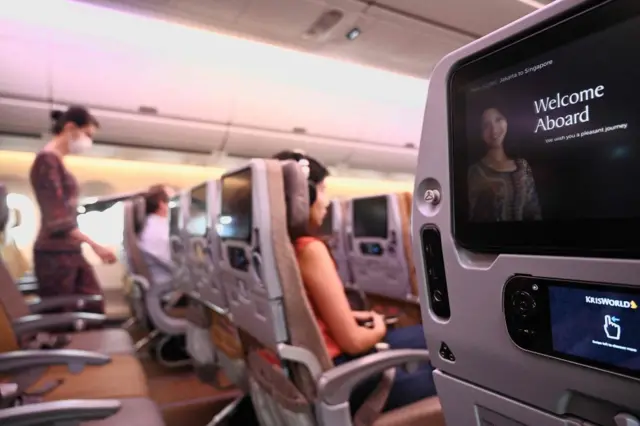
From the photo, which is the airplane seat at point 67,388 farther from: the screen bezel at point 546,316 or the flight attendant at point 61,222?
the screen bezel at point 546,316

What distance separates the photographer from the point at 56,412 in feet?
5.08

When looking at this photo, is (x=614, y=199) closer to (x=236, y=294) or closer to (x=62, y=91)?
(x=236, y=294)

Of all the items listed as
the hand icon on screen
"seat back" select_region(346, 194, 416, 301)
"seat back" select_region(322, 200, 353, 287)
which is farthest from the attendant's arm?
"seat back" select_region(322, 200, 353, 287)

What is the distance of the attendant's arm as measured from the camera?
2186 mm

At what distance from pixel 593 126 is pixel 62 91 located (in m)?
5.05

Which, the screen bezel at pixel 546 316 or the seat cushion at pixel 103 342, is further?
the seat cushion at pixel 103 342

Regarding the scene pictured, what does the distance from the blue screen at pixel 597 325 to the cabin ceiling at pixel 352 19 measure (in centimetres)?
336

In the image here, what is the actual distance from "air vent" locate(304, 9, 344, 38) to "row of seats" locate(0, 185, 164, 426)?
2.59 metres

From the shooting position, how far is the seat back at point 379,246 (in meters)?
4.37

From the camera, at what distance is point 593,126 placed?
0.72 m

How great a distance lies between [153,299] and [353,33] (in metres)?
3.07

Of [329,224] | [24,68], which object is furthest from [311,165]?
[24,68]

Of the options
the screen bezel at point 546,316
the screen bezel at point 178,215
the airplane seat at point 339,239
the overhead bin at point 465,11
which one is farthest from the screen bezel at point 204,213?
the screen bezel at point 546,316

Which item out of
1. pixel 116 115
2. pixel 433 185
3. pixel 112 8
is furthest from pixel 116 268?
pixel 433 185
